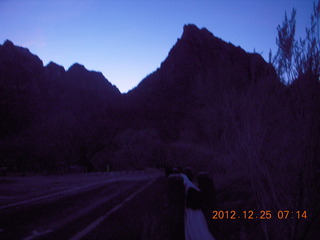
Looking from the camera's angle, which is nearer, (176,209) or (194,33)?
(176,209)

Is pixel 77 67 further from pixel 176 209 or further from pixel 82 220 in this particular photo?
pixel 176 209

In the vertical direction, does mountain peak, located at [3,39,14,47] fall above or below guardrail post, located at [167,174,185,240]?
above

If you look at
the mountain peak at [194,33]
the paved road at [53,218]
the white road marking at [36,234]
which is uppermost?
the mountain peak at [194,33]

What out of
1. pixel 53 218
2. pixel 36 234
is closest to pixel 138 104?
pixel 53 218

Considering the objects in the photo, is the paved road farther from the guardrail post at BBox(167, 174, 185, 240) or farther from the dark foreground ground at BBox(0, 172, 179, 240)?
the guardrail post at BBox(167, 174, 185, 240)

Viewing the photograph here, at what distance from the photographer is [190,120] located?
18.6 m

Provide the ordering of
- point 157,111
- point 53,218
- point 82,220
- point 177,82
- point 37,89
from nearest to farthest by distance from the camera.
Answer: point 82,220
point 53,218
point 157,111
point 177,82
point 37,89

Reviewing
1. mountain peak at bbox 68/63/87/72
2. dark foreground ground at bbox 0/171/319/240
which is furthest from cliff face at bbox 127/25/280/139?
mountain peak at bbox 68/63/87/72

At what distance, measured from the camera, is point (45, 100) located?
2662 inches

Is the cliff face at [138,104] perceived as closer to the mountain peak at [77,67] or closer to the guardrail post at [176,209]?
the mountain peak at [77,67]

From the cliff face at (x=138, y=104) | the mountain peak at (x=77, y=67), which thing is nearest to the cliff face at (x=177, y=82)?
the cliff face at (x=138, y=104)

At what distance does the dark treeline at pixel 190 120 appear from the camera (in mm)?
1920

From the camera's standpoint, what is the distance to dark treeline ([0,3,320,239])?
1920 mm

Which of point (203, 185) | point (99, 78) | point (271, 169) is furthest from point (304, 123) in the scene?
point (99, 78)
